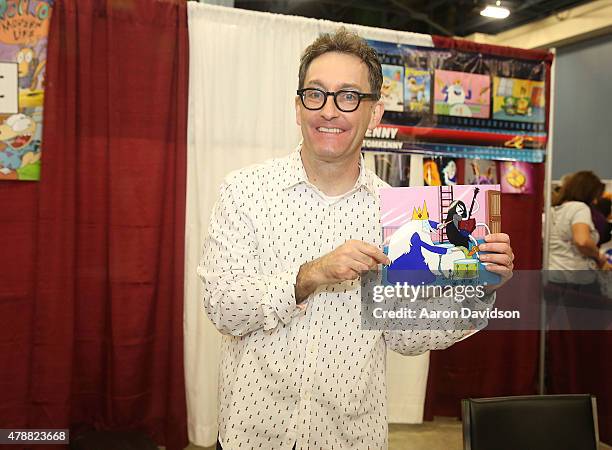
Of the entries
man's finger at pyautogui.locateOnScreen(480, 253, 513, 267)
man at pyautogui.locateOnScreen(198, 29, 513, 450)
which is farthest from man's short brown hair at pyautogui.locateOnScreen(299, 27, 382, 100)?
man's finger at pyautogui.locateOnScreen(480, 253, 513, 267)

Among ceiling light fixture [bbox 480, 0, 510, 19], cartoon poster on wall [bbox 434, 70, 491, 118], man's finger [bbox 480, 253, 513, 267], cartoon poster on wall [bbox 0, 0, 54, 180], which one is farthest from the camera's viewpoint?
ceiling light fixture [bbox 480, 0, 510, 19]

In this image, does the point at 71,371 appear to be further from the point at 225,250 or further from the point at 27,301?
the point at 225,250

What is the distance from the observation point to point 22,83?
8.70ft

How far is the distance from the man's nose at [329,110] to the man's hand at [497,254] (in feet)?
1.75

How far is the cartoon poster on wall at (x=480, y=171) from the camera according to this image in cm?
353

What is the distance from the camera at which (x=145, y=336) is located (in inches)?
116

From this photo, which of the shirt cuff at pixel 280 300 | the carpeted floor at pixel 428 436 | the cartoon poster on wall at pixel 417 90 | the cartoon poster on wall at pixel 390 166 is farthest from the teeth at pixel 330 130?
the carpeted floor at pixel 428 436

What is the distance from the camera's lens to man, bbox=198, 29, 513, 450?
149 cm

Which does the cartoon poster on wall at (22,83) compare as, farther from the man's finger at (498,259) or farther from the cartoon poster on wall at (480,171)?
the cartoon poster on wall at (480,171)

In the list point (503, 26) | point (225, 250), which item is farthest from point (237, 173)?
point (503, 26)

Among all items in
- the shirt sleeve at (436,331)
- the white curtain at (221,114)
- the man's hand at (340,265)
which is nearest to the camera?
the man's hand at (340,265)

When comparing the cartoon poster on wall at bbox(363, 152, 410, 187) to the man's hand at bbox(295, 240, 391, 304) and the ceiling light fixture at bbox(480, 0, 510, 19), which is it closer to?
the ceiling light fixture at bbox(480, 0, 510, 19)

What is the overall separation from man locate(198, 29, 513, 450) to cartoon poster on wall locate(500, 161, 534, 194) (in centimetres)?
234

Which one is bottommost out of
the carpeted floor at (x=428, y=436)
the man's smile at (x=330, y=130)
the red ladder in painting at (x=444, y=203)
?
the carpeted floor at (x=428, y=436)
